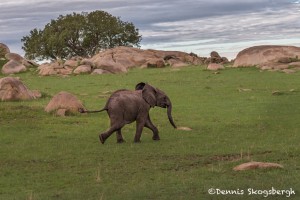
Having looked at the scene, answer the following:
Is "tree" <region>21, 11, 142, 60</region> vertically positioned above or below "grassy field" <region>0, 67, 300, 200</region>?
below

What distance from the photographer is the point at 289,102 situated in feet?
66.2

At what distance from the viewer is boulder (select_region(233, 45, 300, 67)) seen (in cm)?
3594

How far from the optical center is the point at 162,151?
12.3 metres

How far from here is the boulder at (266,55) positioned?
35941 mm

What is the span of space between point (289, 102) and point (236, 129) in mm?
5479

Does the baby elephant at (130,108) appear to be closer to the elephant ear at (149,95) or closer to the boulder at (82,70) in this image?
the elephant ear at (149,95)

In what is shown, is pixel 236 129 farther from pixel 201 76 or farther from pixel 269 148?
pixel 201 76

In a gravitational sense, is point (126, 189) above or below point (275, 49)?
above

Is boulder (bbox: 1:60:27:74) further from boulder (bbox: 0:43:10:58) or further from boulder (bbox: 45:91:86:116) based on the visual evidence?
boulder (bbox: 45:91:86:116)

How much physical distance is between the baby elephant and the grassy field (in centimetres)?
34

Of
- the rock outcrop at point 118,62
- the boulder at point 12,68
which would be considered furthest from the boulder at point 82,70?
the boulder at point 12,68

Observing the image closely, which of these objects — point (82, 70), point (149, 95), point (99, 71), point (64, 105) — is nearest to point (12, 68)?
point (82, 70)

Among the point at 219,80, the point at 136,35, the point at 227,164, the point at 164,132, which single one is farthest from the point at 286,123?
the point at 136,35
